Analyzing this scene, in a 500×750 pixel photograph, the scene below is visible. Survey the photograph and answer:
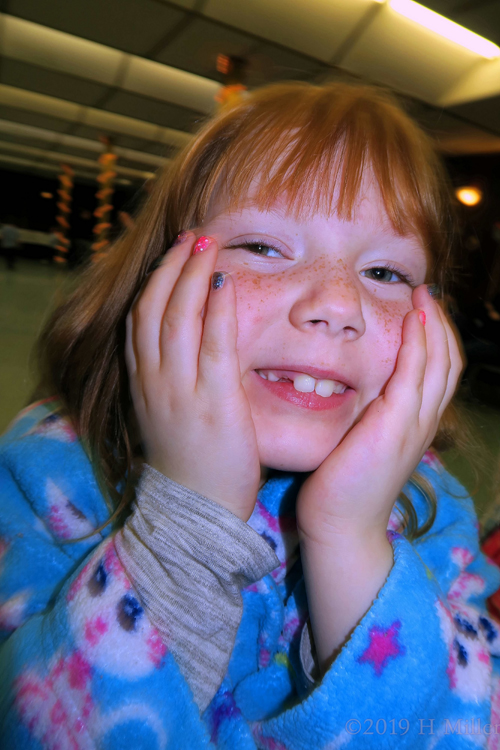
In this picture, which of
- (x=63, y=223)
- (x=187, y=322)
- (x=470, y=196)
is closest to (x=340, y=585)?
(x=187, y=322)

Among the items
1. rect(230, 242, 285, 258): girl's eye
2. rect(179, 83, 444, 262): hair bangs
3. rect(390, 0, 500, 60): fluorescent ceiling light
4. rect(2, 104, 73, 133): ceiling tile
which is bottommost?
rect(230, 242, 285, 258): girl's eye

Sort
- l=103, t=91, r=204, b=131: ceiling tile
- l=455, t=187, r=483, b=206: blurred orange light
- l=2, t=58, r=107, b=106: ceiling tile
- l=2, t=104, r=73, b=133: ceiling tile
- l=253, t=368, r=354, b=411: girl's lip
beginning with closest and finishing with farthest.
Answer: l=253, t=368, r=354, b=411: girl's lip
l=455, t=187, r=483, b=206: blurred orange light
l=2, t=58, r=107, b=106: ceiling tile
l=103, t=91, r=204, b=131: ceiling tile
l=2, t=104, r=73, b=133: ceiling tile

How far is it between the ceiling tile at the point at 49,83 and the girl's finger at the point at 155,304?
5132 mm

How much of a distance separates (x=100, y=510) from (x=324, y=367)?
1.11 ft

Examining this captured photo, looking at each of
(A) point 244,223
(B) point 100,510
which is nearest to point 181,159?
(A) point 244,223

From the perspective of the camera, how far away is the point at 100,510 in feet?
1.88

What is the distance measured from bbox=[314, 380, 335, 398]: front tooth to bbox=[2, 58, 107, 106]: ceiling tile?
17.4 feet

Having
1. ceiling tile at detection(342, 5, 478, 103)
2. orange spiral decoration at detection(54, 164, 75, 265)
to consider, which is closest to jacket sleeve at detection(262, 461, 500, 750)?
ceiling tile at detection(342, 5, 478, 103)

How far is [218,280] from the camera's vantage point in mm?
465

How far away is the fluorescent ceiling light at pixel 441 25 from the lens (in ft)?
8.60

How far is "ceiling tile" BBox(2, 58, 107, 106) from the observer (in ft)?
14.6

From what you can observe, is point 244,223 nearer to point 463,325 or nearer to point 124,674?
point 124,674

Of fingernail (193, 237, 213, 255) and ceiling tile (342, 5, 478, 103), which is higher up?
ceiling tile (342, 5, 478, 103)

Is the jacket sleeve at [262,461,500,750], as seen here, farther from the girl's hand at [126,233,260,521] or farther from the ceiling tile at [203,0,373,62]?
the ceiling tile at [203,0,373,62]
